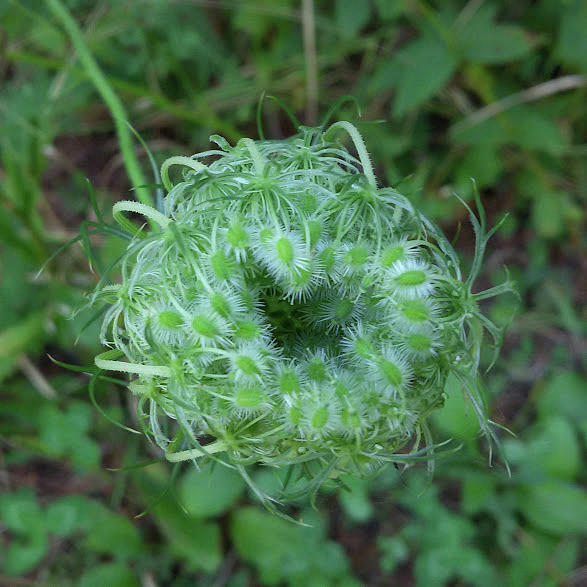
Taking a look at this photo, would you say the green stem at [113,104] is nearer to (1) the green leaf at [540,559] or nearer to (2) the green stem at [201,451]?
(2) the green stem at [201,451]

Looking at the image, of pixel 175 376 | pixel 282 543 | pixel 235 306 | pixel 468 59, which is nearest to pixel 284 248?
pixel 235 306

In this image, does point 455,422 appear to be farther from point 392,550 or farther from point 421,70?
point 421,70

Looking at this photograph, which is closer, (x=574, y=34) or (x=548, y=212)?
(x=574, y=34)

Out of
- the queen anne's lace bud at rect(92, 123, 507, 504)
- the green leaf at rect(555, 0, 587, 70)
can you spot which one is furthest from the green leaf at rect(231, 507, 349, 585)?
the green leaf at rect(555, 0, 587, 70)

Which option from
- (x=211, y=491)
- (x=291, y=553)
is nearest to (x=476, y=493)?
(x=291, y=553)

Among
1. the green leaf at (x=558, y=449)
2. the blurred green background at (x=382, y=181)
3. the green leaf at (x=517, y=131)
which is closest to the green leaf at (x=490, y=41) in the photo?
the blurred green background at (x=382, y=181)

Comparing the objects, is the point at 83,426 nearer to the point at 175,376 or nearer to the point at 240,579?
the point at 240,579
